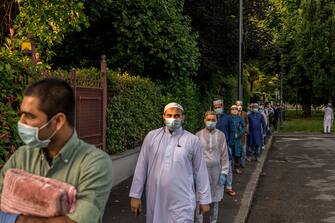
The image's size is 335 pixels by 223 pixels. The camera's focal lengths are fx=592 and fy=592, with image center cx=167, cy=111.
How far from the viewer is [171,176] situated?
17.2ft

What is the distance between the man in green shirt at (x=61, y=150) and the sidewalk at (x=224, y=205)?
5.72 metres

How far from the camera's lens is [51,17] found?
998 cm

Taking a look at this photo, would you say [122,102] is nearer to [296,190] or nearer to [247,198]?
[247,198]

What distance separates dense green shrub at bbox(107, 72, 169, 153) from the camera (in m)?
11.4

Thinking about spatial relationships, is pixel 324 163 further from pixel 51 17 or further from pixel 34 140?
pixel 34 140

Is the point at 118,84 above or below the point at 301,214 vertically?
above

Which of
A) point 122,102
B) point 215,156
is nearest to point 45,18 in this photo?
point 122,102

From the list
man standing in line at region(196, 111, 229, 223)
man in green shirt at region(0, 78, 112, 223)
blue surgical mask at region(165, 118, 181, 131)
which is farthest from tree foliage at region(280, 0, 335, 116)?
man in green shirt at region(0, 78, 112, 223)

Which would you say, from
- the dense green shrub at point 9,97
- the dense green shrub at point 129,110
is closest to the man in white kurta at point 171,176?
the dense green shrub at point 9,97

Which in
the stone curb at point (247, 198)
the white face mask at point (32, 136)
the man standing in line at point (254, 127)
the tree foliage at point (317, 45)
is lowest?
the stone curb at point (247, 198)

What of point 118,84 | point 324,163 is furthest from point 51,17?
point 324,163

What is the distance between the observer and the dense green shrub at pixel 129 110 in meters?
11.4

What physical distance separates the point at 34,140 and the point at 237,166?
12.8 meters

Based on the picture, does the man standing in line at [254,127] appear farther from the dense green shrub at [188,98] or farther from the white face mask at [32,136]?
the white face mask at [32,136]
